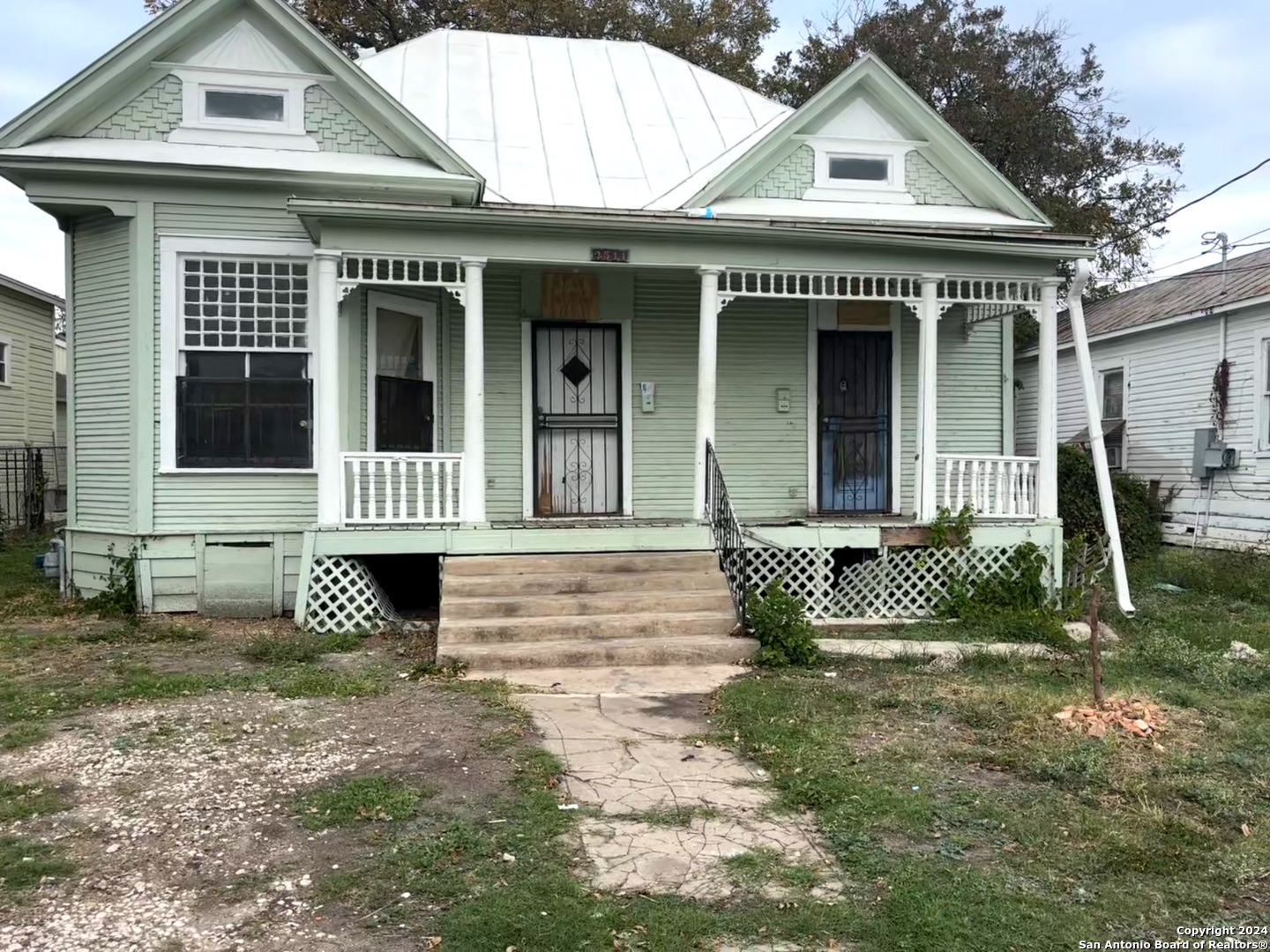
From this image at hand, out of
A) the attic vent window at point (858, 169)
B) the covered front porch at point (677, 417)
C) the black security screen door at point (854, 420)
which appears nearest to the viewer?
the covered front porch at point (677, 417)

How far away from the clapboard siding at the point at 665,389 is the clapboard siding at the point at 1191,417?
9.04 metres

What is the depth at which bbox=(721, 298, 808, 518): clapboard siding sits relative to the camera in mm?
10617

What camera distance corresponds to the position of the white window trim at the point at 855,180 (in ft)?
34.6

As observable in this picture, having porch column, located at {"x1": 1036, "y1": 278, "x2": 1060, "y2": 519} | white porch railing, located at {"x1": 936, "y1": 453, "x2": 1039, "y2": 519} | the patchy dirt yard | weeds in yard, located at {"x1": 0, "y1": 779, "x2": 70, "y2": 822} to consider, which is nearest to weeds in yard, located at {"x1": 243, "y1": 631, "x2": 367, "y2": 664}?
the patchy dirt yard

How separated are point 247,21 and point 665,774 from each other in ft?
27.9

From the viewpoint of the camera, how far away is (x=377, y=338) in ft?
31.0

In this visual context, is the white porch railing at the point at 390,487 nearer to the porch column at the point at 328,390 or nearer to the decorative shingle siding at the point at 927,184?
the porch column at the point at 328,390

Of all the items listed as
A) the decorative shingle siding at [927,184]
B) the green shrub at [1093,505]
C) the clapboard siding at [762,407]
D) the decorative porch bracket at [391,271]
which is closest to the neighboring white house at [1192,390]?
the green shrub at [1093,505]

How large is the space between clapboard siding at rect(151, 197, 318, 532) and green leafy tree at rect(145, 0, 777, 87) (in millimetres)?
13496

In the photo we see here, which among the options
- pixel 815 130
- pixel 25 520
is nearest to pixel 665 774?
pixel 815 130

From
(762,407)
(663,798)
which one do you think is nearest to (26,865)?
(663,798)

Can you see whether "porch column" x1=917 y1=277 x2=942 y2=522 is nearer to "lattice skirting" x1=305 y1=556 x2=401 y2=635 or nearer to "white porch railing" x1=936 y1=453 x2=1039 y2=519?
"white porch railing" x1=936 y1=453 x2=1039 y2=519

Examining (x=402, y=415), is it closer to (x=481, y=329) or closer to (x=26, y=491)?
(x=481, y=329)

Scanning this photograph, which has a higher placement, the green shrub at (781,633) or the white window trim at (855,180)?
the white window trim at (855,180)
